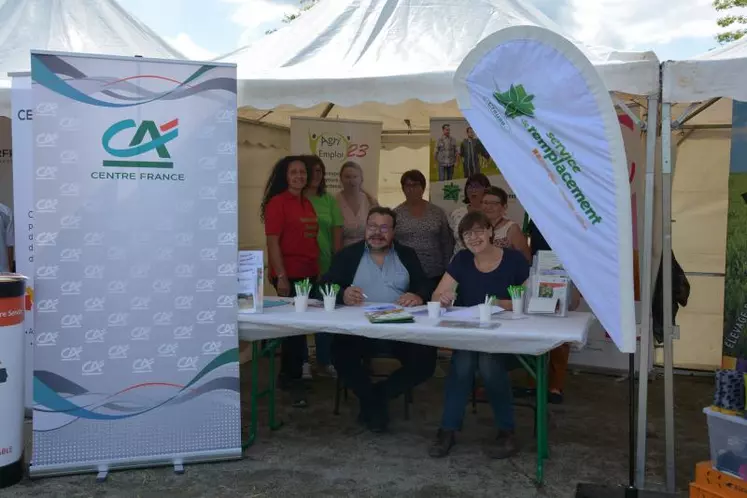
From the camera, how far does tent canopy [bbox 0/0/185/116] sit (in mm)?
5156

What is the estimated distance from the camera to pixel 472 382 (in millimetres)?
3615

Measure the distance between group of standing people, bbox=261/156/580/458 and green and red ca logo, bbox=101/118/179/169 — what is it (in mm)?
1201

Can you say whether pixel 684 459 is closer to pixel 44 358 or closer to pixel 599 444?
pixel 599 444

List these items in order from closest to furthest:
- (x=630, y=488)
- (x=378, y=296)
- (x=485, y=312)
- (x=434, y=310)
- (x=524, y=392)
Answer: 1. (x=630, y=488)
2. (x=485, y=312)
3. (x=434, y=310)
4. (x=378, y=296)
5. (x=524, y=392)

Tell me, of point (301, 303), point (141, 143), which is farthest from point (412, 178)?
point (141, 143)

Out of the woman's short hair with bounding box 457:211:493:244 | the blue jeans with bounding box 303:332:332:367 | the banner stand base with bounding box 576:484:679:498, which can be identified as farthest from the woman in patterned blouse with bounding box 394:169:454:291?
the banner stand base with bounding box 576:484:679:498

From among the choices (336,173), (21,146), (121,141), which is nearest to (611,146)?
(121,141)

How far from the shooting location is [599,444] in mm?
3873

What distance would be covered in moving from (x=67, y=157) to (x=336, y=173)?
3.26 meters

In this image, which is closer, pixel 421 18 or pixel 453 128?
pixel 421 18

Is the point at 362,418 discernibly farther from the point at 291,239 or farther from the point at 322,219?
the point at 322,219

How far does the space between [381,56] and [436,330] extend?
181cm

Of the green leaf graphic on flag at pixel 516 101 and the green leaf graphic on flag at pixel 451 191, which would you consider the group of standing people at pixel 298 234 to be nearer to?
the green leaf graphic on flag at pixel 451 191

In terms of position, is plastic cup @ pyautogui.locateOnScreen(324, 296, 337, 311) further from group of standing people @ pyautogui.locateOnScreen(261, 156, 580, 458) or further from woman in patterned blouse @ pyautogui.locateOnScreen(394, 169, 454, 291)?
woman in patterned blouse @ pyautogui.locateOnScreen(394, 169, 454, 291)
